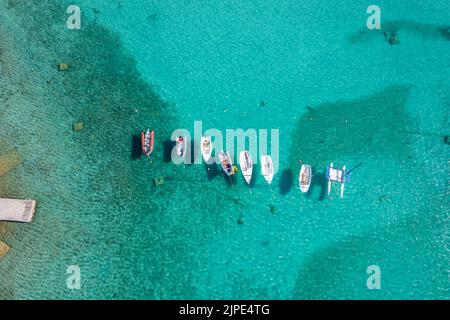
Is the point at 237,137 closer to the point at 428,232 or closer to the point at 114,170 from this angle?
the point at 114,170

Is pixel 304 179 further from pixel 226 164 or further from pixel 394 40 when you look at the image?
pixel 394 40

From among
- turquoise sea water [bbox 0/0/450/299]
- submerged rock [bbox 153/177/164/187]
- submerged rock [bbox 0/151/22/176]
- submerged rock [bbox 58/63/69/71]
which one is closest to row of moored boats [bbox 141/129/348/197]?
turquoise sea water [bbox 0/0/450/299]

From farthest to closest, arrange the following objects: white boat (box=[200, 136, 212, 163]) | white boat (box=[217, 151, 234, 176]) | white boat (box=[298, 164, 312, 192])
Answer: white boat (box=[200, 136, 212, 163])
white boat (box=[298, 164, 312, 192])
white boat (box=[217, 151, 234, 176])

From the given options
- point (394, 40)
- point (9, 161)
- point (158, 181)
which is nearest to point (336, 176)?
point (394, 40)

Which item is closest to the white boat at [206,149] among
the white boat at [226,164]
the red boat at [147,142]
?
the white boat at [226,164]

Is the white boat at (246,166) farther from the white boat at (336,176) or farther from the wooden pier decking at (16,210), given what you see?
the wooden pier decking at (16,210)

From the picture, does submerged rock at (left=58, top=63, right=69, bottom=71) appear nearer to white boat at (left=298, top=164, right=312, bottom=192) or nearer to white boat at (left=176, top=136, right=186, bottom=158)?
white boat at (left=176, top=136, right=186, bottom=158)
